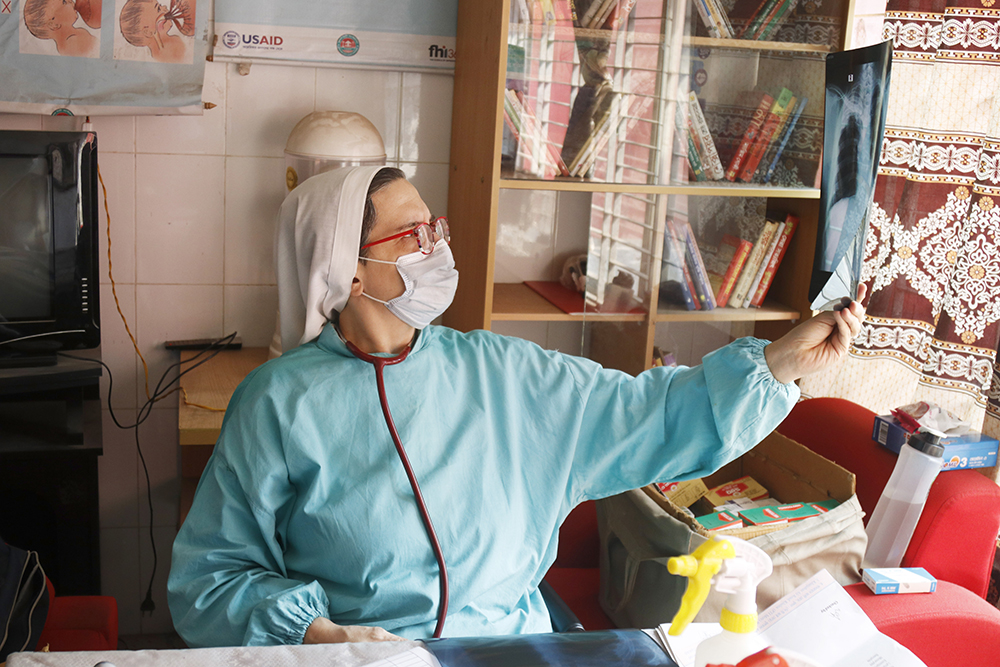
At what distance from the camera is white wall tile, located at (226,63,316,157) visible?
7.34ft

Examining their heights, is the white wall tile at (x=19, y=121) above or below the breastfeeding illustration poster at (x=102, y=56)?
below

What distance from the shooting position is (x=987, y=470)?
72.9 inches

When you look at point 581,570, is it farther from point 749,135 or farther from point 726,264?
point 749,135

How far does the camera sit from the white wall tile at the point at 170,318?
230cm

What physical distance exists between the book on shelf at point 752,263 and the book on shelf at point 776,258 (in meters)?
0.03

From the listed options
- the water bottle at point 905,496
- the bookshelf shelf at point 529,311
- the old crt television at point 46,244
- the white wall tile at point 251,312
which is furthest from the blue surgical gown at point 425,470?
the white wall tile at point 251,312

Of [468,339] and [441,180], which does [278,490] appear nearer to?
[468,339]

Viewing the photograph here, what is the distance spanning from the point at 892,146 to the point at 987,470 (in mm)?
787

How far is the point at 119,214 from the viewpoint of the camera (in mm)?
2225

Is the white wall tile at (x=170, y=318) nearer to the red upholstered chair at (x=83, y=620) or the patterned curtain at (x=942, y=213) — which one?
the red upholstered chair at (x=83, y=620)

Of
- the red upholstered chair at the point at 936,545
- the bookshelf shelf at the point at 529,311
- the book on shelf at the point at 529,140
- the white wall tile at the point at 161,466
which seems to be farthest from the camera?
the white wall tile at the point at 161,466

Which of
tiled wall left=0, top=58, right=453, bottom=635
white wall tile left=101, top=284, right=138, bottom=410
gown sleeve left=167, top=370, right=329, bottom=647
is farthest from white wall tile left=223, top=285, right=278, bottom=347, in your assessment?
gown sleeve left=167, top=370, right=329, bottom=647

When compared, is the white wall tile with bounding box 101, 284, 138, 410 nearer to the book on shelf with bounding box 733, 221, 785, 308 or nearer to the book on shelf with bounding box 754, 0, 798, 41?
the book on shelf with bounding box 733, 221, 785, 308

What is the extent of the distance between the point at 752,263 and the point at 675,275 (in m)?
0.25
